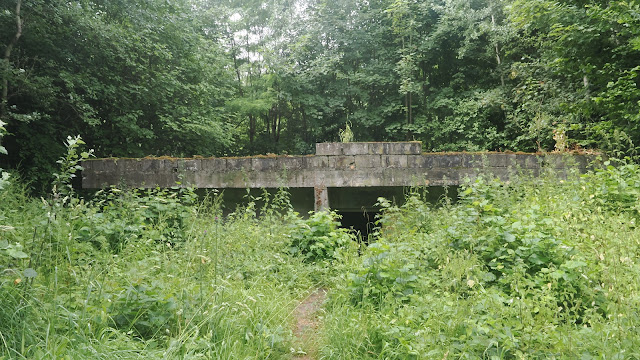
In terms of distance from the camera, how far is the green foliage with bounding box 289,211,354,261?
163 inches

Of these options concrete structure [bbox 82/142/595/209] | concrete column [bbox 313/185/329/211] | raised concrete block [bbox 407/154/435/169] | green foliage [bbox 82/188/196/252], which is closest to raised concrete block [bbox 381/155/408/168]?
concrete structure [bbox 82/142/595/209]

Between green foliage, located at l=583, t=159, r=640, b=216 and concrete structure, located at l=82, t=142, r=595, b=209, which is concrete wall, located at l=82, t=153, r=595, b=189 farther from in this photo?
green foliage, located at l=583, t=159, r=640, b=216

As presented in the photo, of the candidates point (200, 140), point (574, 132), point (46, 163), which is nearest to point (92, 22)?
point (46, 163)

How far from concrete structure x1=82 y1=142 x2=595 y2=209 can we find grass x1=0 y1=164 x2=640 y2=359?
2.60m

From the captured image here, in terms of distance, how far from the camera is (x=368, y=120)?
51.3 feet

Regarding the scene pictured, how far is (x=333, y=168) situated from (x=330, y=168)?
2.1 inches

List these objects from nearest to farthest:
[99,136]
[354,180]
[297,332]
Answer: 1. [297,332]
2. [354,180]
3. [99,136]

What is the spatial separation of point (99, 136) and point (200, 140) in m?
2.93

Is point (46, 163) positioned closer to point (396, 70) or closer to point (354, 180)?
point (354, 180)

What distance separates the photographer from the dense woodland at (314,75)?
724 centimetres

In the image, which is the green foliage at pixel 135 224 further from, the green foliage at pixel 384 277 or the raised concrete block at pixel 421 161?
the raised concrete block at pixel 421 161

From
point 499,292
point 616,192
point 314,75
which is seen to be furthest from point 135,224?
point 314,75

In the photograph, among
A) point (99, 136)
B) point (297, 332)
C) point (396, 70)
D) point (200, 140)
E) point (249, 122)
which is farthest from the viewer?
point (249, 122)

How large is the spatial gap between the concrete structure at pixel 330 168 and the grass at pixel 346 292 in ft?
8.53
